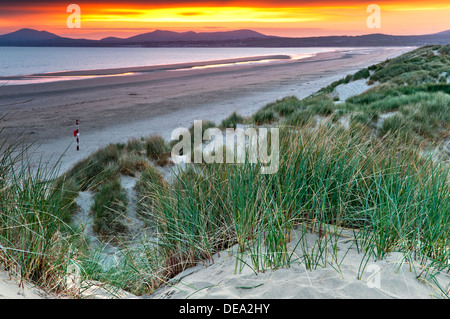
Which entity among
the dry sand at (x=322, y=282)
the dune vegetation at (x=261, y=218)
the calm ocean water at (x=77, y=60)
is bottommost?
the dry sand at (x=322, y=282)

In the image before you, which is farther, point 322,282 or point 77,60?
point 77,60

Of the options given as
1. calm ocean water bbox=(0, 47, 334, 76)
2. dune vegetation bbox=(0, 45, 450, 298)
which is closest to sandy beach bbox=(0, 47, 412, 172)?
dune vegetation bbox=(0, 45, 450, 298)

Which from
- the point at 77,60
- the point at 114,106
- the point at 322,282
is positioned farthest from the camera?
the point at 77,60

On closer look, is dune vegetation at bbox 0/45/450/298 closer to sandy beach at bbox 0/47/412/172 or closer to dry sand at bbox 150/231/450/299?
dry sand at bbox 150/231/450/299

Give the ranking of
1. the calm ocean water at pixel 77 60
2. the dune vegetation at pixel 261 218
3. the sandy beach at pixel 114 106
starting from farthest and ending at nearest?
the calm ocean water at pixel 77 60
the sandy beach at pixel 114 106
the dune vegetation at pixel 261 218

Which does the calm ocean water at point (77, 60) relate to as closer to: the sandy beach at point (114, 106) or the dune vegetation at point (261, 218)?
the sandy beach at point (114, 106)

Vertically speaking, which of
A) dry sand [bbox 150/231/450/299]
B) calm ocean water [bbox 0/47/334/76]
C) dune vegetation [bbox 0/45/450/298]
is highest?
calm ocean water [bbox 0/47/334/76]

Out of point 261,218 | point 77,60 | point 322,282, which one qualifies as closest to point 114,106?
point 261,218

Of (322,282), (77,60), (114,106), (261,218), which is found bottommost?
(322,282)

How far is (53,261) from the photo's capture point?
101 inches

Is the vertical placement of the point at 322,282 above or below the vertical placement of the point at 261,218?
below

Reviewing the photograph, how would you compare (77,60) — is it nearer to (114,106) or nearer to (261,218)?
(114,106)

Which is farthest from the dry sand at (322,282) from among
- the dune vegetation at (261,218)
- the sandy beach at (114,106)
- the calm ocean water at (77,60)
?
the calm ocean water at (77,60)

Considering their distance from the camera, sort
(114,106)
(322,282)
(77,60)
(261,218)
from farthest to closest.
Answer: (77,60) → (114,106) → (261,218) → (322,282)
